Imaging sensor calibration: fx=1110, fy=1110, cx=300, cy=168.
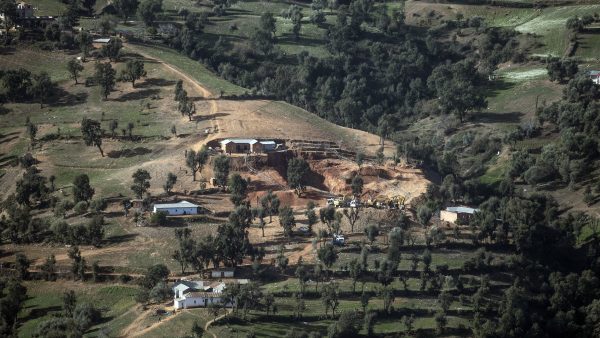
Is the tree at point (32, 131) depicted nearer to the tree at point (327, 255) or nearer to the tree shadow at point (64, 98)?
the tree shadow at point (64, 98)

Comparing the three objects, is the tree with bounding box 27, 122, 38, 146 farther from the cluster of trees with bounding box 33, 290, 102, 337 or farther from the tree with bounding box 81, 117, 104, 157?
the cluster of trees with bounding box 33, 290, 102, 337

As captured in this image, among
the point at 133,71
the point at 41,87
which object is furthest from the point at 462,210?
the point at 41,87

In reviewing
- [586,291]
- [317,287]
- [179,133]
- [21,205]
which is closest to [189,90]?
[179,133]

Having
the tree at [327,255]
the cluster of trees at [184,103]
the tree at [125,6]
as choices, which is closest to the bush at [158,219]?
the tree at [327,255]

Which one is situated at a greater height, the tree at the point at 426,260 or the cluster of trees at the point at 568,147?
the cluster of trees at the point at 568,147

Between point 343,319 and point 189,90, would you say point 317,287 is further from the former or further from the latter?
point 189,90

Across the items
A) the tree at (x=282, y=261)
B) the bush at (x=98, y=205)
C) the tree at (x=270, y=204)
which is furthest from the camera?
the tree at (x=270, y=204)
